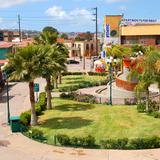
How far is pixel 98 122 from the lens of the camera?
34125 mm

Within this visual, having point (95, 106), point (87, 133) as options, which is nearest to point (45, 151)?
point (87, 133)

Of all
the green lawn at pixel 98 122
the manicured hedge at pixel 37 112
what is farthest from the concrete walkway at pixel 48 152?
the manicured hedge at pixel 37 112

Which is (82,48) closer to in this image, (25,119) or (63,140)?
(25,119)

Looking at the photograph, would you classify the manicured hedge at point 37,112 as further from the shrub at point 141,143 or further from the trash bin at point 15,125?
the shrub at point 141,143

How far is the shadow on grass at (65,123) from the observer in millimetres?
33359

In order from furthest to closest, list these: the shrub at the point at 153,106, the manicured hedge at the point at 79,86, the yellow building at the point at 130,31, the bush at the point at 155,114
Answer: the yellow building at the point at 130,31 < the manicured hedge at the point at 79,86 < the shrub at the point at 153,106 < the bush at the point at 155,114

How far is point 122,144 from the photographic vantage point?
89.7 feet

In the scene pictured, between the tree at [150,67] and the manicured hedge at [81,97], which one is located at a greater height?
the tree at [150,67]

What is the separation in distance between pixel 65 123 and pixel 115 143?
778cm

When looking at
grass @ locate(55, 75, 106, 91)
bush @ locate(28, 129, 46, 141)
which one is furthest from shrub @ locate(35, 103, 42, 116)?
grass @ locate(55, 75, 106, 91)

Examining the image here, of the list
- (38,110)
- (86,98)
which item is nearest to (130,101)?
(86,98)

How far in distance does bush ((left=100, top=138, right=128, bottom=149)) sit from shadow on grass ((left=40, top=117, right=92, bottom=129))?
5.61 metres

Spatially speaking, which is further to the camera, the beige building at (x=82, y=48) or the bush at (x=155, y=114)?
the beige building at (x=82, y=48)

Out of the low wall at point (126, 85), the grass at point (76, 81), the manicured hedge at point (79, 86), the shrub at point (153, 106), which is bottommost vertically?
the grass at point (76, 81)
